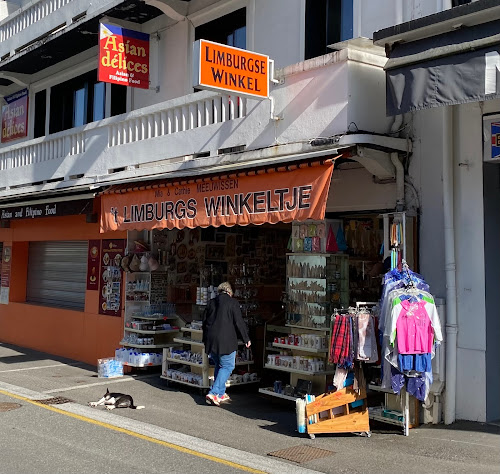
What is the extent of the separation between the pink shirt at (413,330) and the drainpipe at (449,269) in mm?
744

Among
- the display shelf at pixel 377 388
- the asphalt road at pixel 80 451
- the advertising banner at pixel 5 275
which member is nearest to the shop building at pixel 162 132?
the advertising banner at pixel 5 275

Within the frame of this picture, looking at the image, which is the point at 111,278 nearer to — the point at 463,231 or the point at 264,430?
the point at 264,430

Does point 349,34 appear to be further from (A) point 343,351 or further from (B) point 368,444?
(B) point 368,444

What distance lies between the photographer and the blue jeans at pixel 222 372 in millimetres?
9336

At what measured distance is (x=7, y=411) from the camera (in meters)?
8.78

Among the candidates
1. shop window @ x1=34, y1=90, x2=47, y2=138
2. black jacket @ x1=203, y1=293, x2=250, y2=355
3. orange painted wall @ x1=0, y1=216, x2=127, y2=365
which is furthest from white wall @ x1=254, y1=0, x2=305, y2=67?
shop window @ x1=34, y1=90, x2=47, y2=138

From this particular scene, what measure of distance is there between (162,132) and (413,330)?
6.02 meters

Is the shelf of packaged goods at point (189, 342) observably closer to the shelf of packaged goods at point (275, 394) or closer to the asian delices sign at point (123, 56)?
the shelf of packaged goods at point (275, 394)

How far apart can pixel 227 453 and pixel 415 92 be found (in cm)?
447

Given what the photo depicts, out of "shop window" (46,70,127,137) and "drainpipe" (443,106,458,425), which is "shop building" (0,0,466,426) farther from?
"drainpipe" (443,106,458,425)

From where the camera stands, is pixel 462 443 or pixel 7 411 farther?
pixel 7 411

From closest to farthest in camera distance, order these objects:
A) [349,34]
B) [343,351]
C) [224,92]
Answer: [343,351] < [224,92] < [349,34]

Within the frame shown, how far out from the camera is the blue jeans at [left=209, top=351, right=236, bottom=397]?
9336mm

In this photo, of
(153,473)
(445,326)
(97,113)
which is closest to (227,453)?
(153,473)
